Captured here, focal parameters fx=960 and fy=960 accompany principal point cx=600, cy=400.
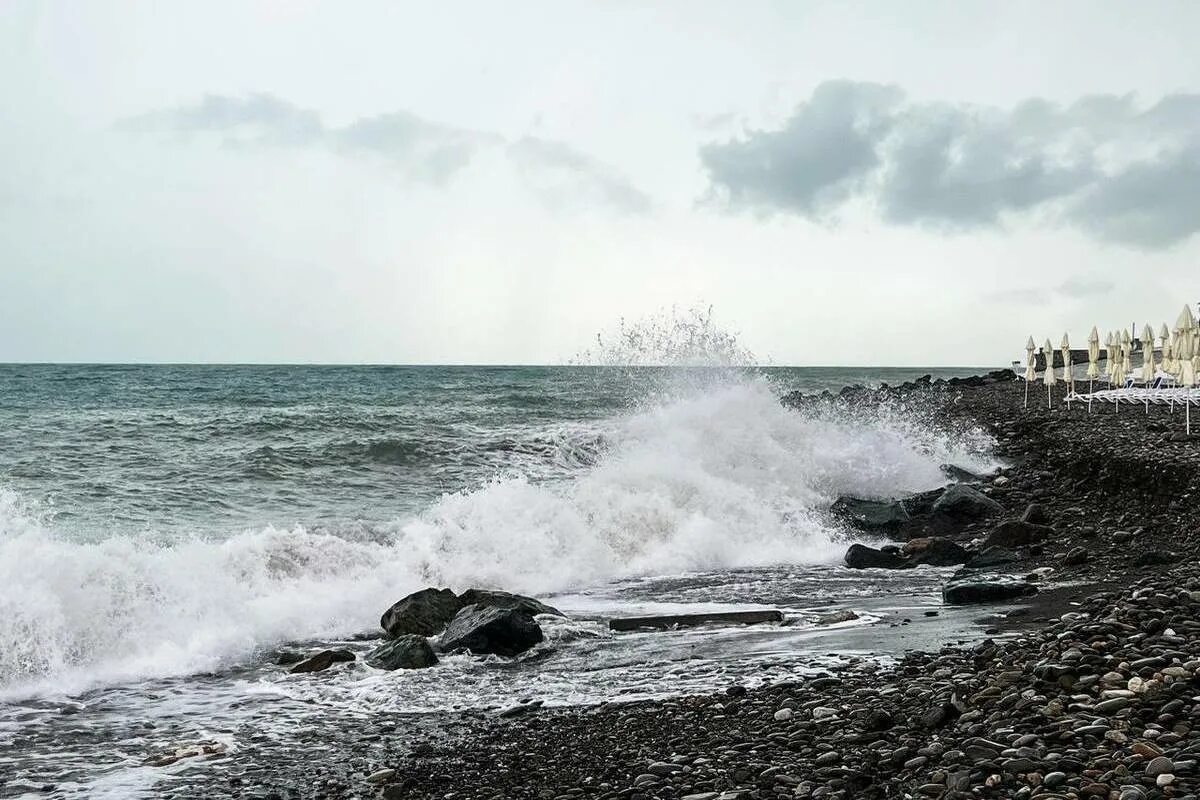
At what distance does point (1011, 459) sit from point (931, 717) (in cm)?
1782

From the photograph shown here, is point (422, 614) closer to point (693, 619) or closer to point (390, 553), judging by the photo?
point (693, 619)

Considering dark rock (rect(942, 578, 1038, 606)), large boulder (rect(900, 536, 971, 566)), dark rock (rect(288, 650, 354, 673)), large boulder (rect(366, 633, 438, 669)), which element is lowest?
dark rock (rect(288, 650, 354, 673))

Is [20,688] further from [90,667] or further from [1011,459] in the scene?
[1011,459]

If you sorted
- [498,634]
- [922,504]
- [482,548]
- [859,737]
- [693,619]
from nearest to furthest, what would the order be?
[859,737] → [498,634] → [693,619] → [482,548] → [922,504]

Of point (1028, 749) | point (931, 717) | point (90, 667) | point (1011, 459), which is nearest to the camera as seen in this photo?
point (1028, 749)

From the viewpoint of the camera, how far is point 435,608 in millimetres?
9859

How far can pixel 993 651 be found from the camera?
662 cm

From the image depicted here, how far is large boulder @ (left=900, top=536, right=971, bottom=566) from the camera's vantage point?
41.4ft

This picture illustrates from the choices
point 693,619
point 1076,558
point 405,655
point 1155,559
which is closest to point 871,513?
point 1076,558

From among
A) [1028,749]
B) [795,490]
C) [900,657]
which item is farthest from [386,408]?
[1028,749]

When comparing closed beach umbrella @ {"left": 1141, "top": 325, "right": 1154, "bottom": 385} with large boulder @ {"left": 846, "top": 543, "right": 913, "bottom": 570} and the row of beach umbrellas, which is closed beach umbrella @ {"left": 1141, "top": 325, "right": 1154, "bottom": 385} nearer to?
the row of beach umbrellas

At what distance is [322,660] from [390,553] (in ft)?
14.2

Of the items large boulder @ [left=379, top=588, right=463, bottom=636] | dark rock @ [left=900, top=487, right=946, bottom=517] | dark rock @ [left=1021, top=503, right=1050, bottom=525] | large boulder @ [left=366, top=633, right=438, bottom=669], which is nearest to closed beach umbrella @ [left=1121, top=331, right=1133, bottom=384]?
dark rock @ [left=900, top=487, right=946, bottom=517]

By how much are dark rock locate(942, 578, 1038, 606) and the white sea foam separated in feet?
15.4
